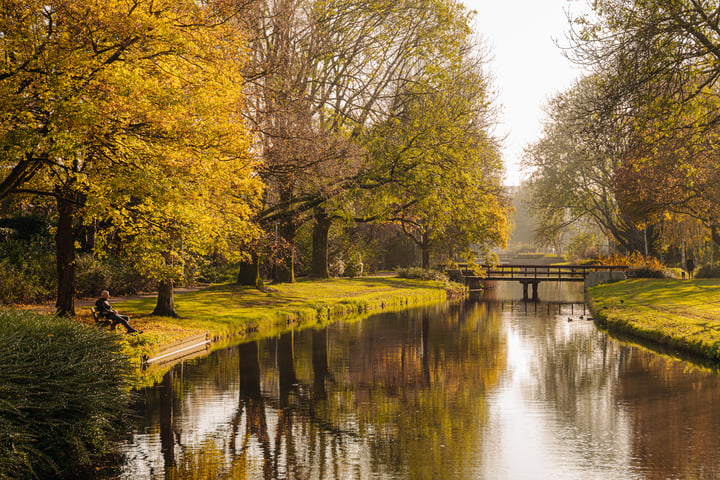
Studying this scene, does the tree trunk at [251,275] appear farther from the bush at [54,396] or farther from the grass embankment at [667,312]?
the bush at [54,396]

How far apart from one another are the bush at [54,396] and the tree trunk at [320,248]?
3421 cm

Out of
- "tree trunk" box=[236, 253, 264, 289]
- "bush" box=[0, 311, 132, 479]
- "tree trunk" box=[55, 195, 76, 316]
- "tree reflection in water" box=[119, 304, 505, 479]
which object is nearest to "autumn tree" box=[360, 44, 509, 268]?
"tree trunk" box=[236, 253, 264, 289]

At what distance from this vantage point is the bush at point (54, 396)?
912cm

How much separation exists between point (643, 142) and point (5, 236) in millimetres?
24968

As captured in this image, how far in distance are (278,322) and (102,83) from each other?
48.4ft

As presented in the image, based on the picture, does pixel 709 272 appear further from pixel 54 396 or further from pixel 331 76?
pixel 54 396

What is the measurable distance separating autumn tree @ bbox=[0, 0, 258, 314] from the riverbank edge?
14.2ft

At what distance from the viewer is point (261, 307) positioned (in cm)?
3080

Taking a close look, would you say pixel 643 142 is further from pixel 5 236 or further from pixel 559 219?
pixel 559 219

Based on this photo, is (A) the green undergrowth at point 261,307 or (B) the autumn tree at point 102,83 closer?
(B) the autumn tree at point 102,83

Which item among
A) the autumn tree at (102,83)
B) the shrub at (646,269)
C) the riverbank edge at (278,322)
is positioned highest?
the autumn tree at (102,83)

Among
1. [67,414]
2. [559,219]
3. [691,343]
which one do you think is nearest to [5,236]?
[67,414]

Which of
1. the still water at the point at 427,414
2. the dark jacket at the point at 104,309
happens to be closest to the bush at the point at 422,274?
the still water at the point at 427,414

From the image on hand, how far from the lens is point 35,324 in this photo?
11.6 m
